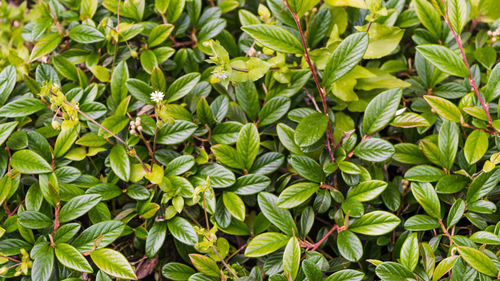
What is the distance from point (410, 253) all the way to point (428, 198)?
18 cm

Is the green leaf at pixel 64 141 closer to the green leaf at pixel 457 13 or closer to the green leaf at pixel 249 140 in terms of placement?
the green leaf at pixel 249 140

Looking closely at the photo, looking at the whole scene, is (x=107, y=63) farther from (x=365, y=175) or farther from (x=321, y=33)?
(x=365, y=175)

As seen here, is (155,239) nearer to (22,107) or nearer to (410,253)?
(22,107)

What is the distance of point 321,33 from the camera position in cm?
146

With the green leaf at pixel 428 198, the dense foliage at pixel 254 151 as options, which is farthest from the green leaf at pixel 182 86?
the green leaf at pixel 428 198

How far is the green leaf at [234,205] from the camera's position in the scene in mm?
1190

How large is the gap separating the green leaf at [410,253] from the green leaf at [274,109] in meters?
0.53

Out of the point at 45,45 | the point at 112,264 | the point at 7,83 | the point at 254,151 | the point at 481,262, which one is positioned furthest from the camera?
the point at 45,45

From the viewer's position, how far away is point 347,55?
3.81ft

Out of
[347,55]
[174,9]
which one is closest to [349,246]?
[347,55]

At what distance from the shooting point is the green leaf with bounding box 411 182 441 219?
1182 mm

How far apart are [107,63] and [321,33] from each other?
2.59ft

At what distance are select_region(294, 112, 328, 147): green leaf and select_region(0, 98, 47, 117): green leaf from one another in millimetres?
856

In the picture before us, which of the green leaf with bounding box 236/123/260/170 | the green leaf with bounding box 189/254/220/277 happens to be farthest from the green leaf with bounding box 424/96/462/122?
the green leaf with bounding box 189/254/220/277
